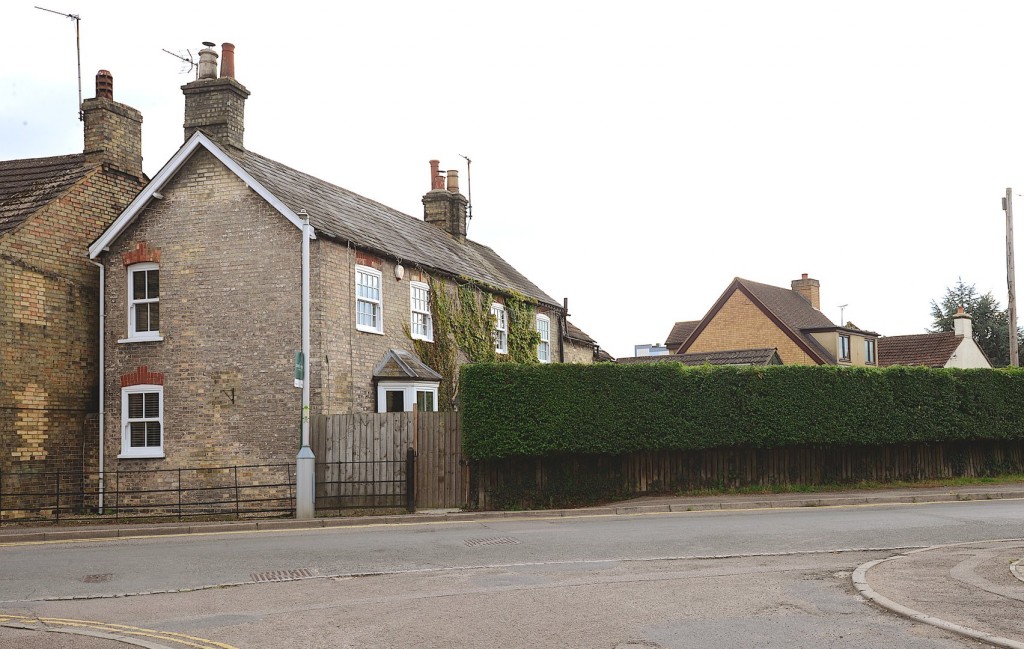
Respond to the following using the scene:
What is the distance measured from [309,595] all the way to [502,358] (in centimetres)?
1939

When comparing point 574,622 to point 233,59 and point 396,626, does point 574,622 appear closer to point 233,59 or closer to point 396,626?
point 396,626

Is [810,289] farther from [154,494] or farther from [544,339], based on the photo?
[154,494]

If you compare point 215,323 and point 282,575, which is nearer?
point 282,575

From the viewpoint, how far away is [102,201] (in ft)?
78.4

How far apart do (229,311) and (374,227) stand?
17.9 ft

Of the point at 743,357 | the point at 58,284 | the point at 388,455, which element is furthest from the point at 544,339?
the point at 58,284

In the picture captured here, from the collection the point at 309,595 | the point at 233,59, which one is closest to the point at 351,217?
the point at 233,59

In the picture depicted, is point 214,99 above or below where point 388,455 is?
above

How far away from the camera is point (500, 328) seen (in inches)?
1166

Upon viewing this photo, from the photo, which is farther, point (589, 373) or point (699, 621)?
point (589, 373)

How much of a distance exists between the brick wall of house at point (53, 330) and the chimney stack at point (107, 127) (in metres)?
0.37

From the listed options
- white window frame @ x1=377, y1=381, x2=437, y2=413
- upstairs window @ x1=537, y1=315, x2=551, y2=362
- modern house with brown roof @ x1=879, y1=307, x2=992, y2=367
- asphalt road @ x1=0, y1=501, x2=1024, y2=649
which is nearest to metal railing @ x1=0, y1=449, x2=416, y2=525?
white window frame @ x1=377, y1=381, x2=437, y2=413

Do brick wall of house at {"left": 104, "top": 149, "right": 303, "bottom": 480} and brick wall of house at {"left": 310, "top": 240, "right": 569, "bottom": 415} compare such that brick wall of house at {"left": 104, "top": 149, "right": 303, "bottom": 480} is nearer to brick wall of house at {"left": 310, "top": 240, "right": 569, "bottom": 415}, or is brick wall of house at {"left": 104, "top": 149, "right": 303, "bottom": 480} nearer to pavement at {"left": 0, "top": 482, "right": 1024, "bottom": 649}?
brick wall of house at {"left": 310, "top": 240, "right": 569, "bottom": 415}

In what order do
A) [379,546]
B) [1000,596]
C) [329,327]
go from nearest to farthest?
[1000,596], [379,546], [329,327]
